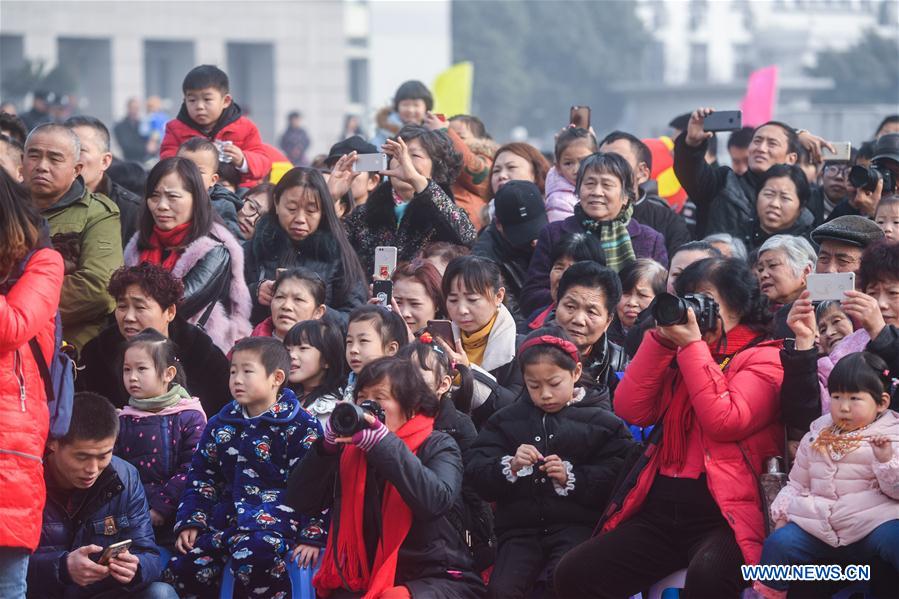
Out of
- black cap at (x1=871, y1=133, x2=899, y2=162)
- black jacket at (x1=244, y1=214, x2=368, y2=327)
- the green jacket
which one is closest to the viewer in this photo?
the green jacket

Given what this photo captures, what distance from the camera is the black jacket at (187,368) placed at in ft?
19.6

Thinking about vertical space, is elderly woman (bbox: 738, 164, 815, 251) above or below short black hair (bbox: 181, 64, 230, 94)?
below

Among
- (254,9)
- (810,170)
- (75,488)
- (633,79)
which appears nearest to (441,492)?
(75,488)

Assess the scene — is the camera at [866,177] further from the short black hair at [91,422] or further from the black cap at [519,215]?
the short black hair at [91,422]

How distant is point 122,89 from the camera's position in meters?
42.5

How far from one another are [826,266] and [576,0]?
70.9 m

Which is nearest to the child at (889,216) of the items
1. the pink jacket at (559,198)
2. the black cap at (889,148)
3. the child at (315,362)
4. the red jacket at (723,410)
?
the black cap at (889,148)

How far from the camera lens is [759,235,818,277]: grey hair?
234 inches

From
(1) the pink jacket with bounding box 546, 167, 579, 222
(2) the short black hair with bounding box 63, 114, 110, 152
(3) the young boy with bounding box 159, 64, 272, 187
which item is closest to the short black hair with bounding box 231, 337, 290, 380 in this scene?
(2) the short black hair with bounding box 63, 114, 110, 152

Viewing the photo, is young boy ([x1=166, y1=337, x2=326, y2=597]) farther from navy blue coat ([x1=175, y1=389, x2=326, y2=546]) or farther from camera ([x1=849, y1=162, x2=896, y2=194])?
camera ([x1=849, y1=162, x2=896, y2=194])

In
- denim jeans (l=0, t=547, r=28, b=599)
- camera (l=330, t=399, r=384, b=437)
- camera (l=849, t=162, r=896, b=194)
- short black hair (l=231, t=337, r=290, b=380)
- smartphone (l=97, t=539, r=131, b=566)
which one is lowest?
smartphone (l=97, t=539, r=131, b=566)

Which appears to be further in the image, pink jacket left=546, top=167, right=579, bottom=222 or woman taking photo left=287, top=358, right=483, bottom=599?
pink jacket left=546, top=167, right=579, bottom=222

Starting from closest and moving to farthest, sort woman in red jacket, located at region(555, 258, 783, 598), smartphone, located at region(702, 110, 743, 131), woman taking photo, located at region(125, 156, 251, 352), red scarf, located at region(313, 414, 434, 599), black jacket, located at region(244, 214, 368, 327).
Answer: woman in red jacket, located at region(555, 258, 783, 598), red scarf, located at region(313, 414, 434, 599), woman taking photo, located at region(125, 156, 251, 352), black jacket, located at region(244, 214, 368, 327), smartphone, located at region(702, 110, 743, 131)

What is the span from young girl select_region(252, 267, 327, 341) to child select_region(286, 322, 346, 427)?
0.26 metres
